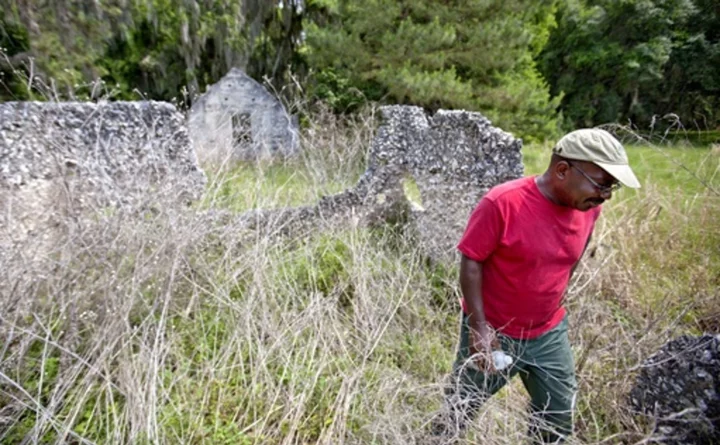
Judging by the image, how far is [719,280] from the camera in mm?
3850

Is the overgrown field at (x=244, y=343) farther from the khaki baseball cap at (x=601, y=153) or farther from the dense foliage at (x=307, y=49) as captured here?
the dense foliage at (x=307, y=49)

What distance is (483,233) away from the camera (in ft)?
6.07

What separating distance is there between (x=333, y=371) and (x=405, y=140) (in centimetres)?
276

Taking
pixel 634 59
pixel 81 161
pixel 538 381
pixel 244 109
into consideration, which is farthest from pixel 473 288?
pixel 634 59

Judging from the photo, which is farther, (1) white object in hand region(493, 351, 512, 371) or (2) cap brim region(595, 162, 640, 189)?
(1) white object in hand region(493, 351, 512, 371)

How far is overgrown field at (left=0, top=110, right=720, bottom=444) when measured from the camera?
86.2 inches

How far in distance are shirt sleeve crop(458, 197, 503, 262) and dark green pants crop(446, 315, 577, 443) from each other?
393mm

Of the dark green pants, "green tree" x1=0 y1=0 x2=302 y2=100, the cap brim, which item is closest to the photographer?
the cap brim

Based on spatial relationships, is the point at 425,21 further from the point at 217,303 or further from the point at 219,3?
the point at 217,303

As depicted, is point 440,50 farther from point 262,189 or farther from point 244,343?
point 244,343

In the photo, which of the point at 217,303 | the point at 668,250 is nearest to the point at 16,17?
the point at 217,303

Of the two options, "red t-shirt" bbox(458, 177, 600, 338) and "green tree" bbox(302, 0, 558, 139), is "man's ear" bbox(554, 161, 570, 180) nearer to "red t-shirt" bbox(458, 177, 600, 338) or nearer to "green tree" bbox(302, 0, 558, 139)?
"red t-shirt" bbox(458, 177, 600, 338)

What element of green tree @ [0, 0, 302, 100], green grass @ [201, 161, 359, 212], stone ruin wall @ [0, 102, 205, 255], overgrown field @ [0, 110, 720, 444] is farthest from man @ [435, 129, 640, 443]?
green tree @ [0, 0, 302, 100]

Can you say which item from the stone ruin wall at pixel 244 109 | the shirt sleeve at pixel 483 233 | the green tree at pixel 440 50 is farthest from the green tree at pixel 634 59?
the shirt sleeve at pixel 483 233
